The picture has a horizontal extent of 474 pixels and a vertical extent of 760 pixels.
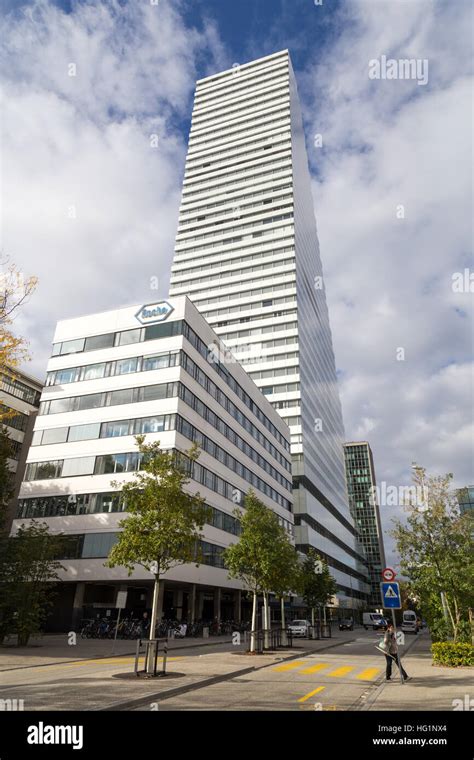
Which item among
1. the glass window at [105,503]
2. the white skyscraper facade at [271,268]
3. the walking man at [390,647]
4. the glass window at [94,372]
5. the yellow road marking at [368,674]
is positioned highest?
the white skyscraper facade at [271,268]

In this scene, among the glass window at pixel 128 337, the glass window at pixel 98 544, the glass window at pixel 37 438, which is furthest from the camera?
the glass window at pixel 128 337

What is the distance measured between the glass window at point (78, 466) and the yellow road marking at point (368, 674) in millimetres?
24344

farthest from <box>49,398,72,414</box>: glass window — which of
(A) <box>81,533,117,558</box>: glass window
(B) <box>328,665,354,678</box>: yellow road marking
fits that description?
(B) <box>328,665,354,678</box>: yellow road marking

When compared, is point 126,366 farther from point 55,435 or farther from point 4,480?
point 4,480

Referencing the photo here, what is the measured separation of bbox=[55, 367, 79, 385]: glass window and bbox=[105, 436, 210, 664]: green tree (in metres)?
24.3

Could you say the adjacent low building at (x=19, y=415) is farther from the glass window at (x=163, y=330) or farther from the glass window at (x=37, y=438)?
the glass window at (x=163, y=330)

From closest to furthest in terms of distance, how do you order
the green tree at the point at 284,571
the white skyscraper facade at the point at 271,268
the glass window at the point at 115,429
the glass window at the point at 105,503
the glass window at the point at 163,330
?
the green tree at the point at 284,571 < the glass window at the point at 105,503 < the glass window at the point at 115,429 < the glass window at the point at 163,330 < the white skyscraper facade at the point at 271,268

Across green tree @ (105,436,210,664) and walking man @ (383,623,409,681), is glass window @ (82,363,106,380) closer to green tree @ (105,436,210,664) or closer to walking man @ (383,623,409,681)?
green tree @ (105,436,210,664)

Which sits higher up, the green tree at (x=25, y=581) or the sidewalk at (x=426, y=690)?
the green tree at (x=25, y=581)

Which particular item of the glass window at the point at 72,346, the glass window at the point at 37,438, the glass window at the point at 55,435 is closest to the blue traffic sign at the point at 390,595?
the glass window at the point at 55,435

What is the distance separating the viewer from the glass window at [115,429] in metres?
36.2

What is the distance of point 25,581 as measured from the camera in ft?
76.9

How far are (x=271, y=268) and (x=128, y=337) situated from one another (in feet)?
168
